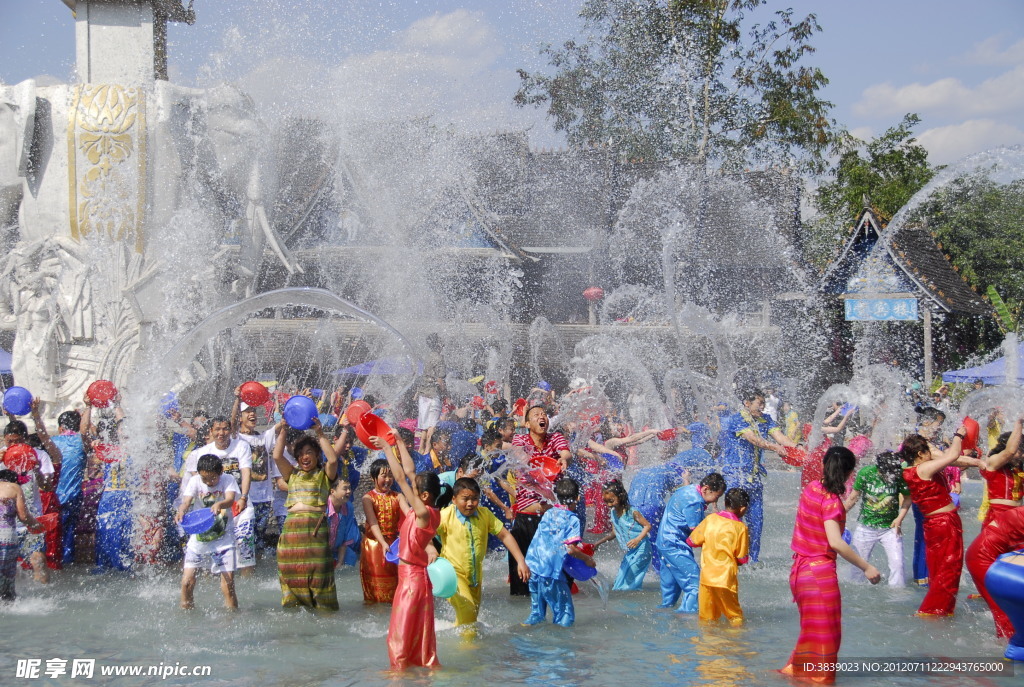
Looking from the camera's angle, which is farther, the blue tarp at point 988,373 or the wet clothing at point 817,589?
the blue tarp at point 988,373

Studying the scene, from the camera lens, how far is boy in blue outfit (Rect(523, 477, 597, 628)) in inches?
260

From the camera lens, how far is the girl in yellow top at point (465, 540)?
6309 millimetres

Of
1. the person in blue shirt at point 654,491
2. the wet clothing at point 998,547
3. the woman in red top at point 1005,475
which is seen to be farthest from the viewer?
the person in blue shirt at point 654,491

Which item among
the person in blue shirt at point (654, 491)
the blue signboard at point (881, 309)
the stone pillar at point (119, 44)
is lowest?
the person in blue shirt at point (654, 491)

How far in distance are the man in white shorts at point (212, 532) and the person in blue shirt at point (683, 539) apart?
292 cm

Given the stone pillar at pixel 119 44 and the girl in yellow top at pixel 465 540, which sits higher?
the stone pillar at pixel 119 44

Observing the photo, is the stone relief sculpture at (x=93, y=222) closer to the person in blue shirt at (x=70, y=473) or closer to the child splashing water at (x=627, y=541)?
the person in blue shirt at (x=70, y=473)

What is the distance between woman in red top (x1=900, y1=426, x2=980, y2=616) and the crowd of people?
0.01 meters

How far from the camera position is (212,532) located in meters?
6.79

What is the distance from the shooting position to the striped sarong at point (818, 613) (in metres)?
5.24

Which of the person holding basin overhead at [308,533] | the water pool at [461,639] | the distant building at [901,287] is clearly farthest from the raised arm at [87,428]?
the distant building at [901,287]

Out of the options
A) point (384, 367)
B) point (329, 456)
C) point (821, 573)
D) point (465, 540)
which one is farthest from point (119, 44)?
point (821, 573)

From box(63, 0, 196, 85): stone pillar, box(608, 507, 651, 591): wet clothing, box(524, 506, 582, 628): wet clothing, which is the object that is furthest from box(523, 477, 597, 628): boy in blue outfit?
box(63, 0, 196, 85): stone pillar

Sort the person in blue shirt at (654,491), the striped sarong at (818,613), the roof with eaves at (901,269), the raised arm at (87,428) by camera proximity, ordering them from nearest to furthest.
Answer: the striped sarong at (818,613) < the person in blue shirt at (654,491) < the raised arm at (87,428) < the roof with eaves at (901,269)
